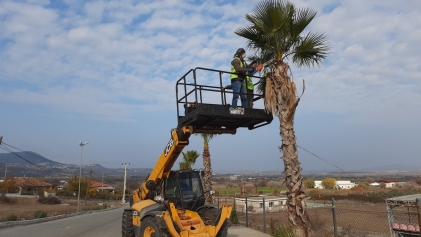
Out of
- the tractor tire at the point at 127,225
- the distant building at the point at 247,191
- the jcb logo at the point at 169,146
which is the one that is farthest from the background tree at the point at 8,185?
the jcb logo at the point at 169,146

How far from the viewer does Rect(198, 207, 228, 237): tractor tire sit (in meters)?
9.87

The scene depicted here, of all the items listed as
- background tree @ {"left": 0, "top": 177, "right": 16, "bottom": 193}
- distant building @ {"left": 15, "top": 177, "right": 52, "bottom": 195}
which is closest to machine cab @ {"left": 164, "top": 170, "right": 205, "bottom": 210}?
distant building @ {"left": 15, "top": 177, "right": 52, "bottom": 195}

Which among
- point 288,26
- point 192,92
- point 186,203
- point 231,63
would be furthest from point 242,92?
point 186,203

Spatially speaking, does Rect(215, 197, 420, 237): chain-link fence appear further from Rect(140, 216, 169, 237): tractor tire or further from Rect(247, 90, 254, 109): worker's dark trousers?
Rect(140, 216, 169, 237): tractor tire

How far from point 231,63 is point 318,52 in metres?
2.86

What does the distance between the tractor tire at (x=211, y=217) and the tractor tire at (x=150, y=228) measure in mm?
1557

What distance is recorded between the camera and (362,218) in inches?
1131

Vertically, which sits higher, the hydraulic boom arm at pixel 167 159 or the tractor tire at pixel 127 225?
the hydraulic boom arm at pixel 167 159

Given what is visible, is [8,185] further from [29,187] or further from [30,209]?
[30,209]

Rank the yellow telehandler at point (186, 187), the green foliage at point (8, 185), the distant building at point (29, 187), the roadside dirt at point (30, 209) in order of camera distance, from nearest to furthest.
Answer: the yellow telehandler at point (186, 187), the roadside dirt at point (30, 209), the green foliage at point (8, 185), the distant building at point (29, 187)

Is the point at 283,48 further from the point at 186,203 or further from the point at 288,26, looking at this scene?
the point at 186,203

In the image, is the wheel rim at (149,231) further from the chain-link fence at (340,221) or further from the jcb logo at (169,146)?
the chain-link fence at (340,221)

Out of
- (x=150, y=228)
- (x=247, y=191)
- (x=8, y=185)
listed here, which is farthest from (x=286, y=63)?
(x=8, y=185)

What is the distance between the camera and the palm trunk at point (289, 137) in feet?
31.1
